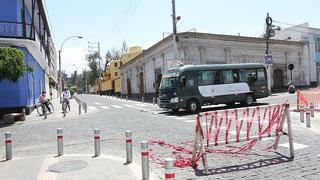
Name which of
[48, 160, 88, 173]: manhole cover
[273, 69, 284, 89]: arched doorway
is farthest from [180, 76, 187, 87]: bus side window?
[273, 69, 284, 89]: arched doorway

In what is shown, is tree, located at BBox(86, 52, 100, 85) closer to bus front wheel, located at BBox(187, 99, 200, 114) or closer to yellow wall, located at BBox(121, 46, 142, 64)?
yellow wall, located at BBox(121, 46, 142, 64)

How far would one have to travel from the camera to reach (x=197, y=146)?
7980mm

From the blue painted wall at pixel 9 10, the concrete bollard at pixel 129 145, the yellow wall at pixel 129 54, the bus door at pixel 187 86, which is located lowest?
the concrete bollard at pixel 129 145

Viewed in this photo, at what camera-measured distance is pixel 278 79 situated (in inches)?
1662

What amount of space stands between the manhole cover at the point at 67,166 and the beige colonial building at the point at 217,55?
1890 centimetres

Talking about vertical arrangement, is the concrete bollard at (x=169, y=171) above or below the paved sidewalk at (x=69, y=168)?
above

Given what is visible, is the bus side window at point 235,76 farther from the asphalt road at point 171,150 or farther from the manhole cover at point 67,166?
the manhole cover at point 67,166

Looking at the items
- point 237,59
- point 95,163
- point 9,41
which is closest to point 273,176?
point 95,163

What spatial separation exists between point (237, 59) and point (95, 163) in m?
30.7

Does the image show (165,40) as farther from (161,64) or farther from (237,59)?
(237,59)

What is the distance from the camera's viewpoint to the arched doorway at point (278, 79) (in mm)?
41719

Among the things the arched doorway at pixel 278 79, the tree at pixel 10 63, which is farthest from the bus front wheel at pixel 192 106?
the arched doorway at pixel 278 79

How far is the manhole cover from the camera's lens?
7.95 metres

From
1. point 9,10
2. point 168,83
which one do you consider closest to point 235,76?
point 168,83
